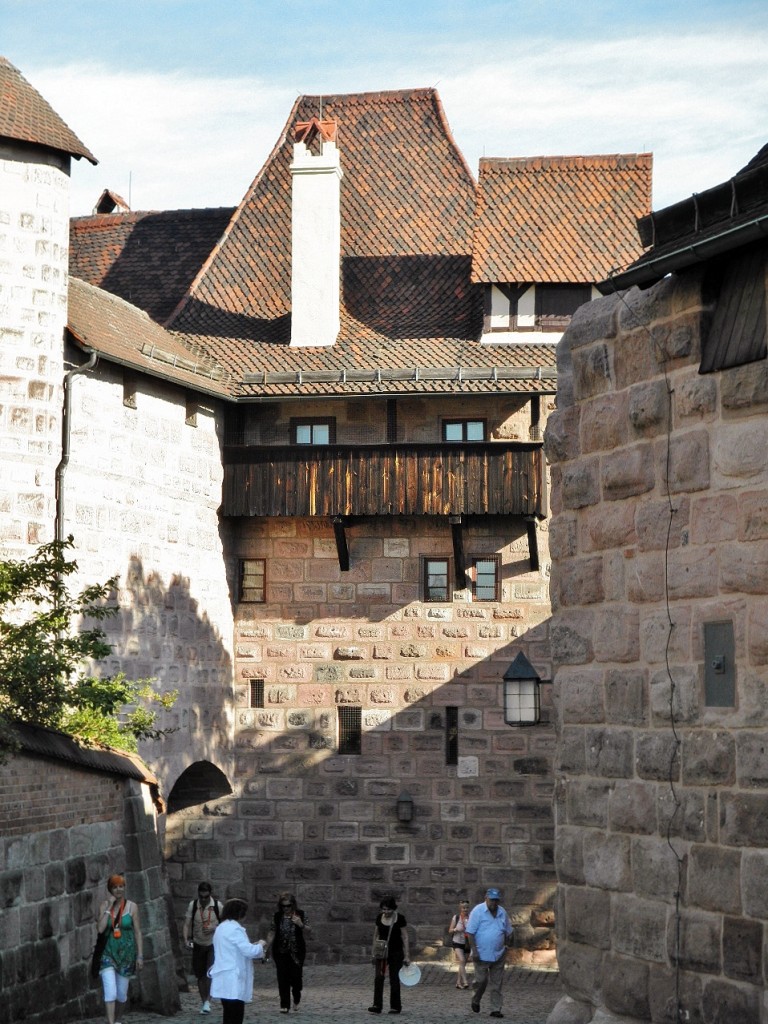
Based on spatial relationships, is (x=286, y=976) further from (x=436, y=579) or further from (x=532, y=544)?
(x=532, y=544)

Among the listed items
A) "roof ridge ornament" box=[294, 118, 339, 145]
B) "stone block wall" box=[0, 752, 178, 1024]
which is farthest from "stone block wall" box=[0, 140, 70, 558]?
"roof ridge ornament" box=[294, 118, 339, 145]

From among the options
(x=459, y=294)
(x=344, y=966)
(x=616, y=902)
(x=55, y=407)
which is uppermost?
(x=459, y=294)

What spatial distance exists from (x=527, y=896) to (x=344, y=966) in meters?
2.55

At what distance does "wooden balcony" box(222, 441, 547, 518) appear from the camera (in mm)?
23359

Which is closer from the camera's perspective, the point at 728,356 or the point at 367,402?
the point at 728,356

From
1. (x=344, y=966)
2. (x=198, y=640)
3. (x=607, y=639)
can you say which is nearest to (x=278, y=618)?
(x=198, y=640)

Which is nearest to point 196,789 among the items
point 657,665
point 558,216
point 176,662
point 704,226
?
point 176,662

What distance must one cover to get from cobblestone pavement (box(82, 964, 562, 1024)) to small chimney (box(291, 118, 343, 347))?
8.49 m

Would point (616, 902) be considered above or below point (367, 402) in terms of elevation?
below

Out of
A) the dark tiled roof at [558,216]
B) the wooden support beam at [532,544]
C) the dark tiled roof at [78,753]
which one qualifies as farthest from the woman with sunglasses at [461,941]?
the dark tiled roof at [558,216]

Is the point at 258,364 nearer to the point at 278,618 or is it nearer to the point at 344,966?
the point at 278,618

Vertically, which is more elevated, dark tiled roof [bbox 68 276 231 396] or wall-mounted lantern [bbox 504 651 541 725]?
dark tiled roof [bbox 68 276 231 396]

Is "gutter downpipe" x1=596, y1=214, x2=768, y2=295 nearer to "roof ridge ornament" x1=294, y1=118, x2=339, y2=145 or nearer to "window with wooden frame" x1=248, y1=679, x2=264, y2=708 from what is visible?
"window with wooden frame" x1=248, y1=679, x2=264, y2=708

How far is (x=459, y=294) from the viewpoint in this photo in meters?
25.6
